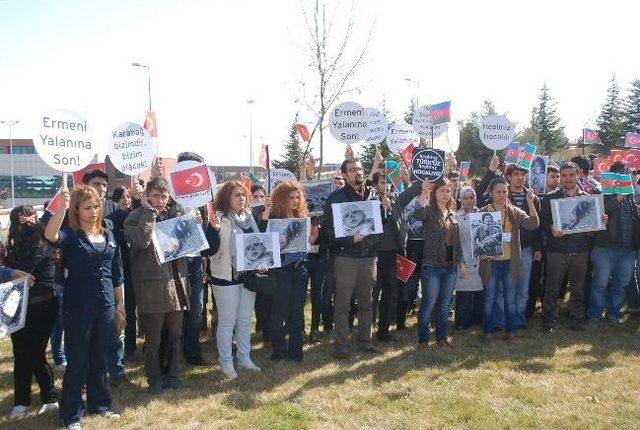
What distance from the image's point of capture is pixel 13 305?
484 cm

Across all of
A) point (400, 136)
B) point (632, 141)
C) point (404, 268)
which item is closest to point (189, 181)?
point (404, 268)

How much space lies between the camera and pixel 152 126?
8.53m

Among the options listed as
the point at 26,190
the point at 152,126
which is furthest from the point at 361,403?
A: the point at 26,190

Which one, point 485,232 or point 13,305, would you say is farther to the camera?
point 485,232

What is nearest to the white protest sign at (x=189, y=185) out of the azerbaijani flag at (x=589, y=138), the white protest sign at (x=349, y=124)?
the white protest sign at (x=349, y=124)

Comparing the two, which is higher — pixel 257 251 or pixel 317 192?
pixel 317 192

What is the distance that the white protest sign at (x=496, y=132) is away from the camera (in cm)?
966

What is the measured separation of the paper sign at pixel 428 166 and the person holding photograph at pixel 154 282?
291cm

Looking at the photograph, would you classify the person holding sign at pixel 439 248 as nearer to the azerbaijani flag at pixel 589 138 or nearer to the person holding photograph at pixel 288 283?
the person holding photograph at pixel 288 283

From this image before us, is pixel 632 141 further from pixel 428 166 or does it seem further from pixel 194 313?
pixel 194 313

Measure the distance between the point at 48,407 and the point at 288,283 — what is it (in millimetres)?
2801

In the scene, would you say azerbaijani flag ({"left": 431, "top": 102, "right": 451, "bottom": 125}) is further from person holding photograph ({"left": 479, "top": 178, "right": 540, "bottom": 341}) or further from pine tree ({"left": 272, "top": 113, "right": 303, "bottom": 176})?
pine tree ({"left": 272, "top": 113, "right": 303, "bottom": 176})

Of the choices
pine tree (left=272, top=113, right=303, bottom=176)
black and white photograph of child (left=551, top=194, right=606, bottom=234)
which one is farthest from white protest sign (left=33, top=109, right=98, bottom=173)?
pine tree (left=272, top=113, right=303, bottom=176)

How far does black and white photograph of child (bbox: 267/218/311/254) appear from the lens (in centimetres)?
641
